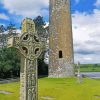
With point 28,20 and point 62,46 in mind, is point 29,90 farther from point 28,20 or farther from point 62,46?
point 62,46

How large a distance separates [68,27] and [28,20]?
33.1 m

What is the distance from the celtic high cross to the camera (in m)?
10.6

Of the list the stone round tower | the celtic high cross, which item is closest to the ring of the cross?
the celtic high cross

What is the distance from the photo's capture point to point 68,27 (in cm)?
4381

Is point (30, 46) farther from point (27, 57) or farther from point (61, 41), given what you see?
point (61, 41)

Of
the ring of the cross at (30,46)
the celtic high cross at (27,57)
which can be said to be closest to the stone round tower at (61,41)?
the ring of the cross at (30,46)

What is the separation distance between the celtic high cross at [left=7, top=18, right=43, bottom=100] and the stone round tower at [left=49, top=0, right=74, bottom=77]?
32011mm

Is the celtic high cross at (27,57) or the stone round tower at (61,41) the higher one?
the stone round tower at (61,41)

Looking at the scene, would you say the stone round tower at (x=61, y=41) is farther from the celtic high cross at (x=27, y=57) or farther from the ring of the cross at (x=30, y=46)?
the celtic high cross at (x=27, y=57)

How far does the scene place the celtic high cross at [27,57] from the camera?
1059 cm

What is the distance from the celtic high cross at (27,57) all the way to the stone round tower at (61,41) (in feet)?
105

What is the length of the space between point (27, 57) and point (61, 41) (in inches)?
1285

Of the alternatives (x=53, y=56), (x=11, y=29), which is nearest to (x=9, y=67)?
(x=53, y=56)

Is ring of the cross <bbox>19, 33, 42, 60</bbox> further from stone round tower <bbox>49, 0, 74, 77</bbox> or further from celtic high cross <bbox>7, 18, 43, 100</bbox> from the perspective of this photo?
stone round tower <bbox>49, 0, 74, 77</bbox>
